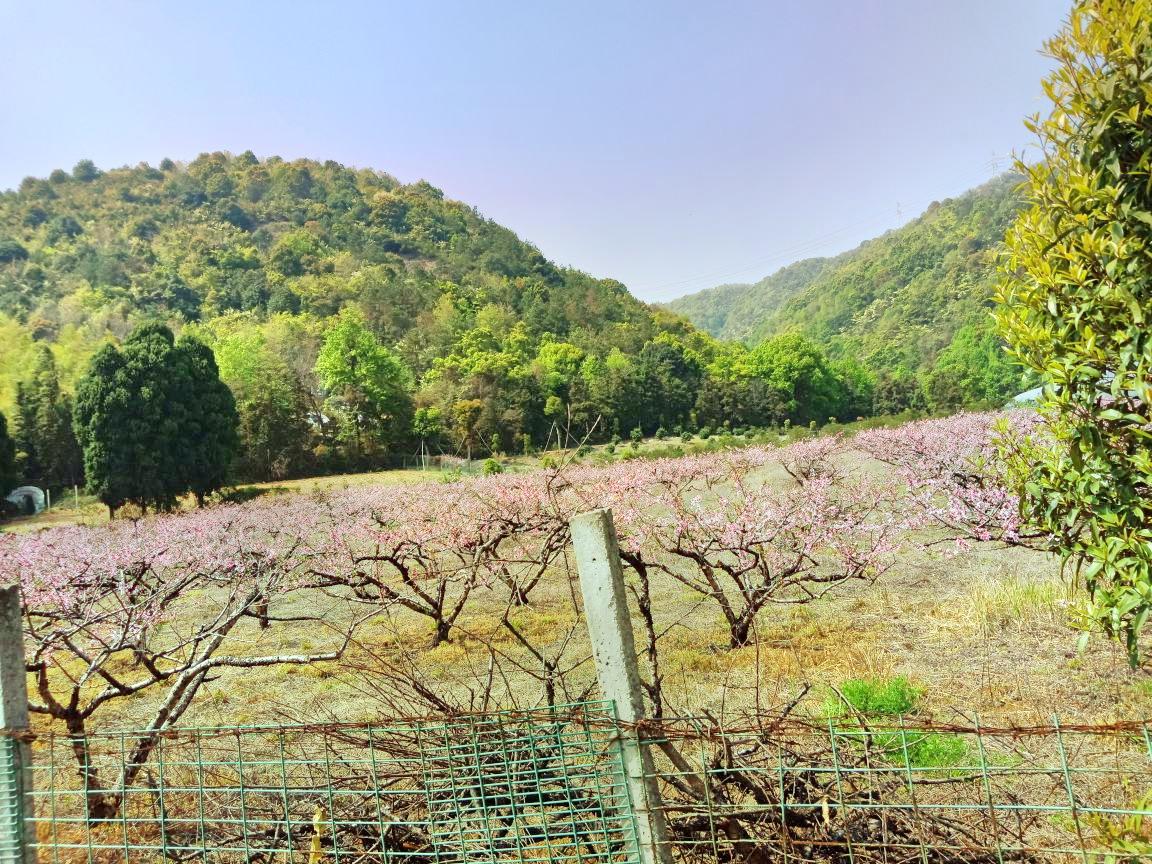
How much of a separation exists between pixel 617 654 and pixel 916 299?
3772 inches

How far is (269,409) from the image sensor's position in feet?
109

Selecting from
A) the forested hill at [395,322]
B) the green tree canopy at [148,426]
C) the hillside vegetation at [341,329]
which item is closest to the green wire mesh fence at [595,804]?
the forested hill at [395,322]

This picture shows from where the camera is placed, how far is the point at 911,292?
87.9 metres

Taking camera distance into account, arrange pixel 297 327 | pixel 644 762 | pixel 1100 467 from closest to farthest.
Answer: pixel 644 762, pixel 1100 467, pixel 297 327

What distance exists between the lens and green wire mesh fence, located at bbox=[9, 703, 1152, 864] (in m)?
1.74

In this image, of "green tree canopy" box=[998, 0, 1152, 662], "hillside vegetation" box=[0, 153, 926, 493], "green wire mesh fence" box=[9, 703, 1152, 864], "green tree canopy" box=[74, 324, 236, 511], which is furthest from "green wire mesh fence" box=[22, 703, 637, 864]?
"green tree canopy" box=[74, 324, 236, 511]

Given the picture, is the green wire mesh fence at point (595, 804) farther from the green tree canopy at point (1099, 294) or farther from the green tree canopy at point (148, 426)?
the green tree canopy at point (148, 426)

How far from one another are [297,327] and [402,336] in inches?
525

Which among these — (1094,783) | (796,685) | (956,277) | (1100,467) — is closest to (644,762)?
(1100,467)

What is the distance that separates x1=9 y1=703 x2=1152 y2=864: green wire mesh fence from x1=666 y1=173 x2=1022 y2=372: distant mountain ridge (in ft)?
235

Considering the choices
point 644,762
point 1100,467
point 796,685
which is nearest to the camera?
point 644,762

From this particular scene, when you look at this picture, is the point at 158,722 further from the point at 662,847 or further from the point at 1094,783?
the point at 1094,783

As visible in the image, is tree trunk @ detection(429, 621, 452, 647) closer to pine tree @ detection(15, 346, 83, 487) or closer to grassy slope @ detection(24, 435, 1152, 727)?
grassy slope @ detection(24, 435, 1152, 727)

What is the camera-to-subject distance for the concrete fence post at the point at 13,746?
2160 millimetres
